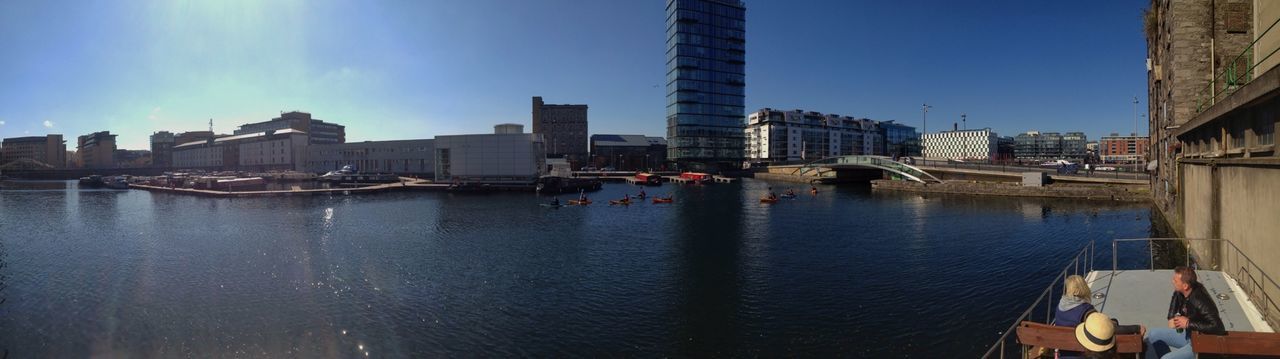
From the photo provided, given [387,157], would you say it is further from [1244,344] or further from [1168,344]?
[1244,344]

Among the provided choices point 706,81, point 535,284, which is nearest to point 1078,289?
point 535,284

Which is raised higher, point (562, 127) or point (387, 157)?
point (562, 127)

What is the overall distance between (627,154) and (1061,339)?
Answer: 17263cm

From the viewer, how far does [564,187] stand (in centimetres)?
8862

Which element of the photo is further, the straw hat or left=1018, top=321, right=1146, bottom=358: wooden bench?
left=1018, top=321, right=1146, bottom=358: wooden bench

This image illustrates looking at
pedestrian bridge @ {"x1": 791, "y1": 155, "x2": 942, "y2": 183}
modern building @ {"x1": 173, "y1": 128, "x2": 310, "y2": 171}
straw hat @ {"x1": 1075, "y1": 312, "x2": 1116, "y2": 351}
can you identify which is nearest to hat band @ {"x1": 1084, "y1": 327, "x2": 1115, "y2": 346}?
straw hat @ {"x1": 1075, "y1": 312, "x2": 1116, "y2": 351}

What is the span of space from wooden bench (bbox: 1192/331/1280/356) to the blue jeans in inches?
42.7

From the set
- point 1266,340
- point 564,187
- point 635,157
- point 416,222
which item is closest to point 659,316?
point 1266,340

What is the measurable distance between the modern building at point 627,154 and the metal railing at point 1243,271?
153908mm

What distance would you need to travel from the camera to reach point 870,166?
93500mm

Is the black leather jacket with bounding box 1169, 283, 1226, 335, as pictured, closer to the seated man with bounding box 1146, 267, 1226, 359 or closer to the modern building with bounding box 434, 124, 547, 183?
the seated man with bounding box 1146, 267, 1226, 359

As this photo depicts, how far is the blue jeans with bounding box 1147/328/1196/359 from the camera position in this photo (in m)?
8.11

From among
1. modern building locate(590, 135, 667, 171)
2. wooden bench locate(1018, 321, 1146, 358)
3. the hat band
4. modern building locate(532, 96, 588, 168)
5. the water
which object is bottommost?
the water

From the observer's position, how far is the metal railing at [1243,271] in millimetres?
11281
